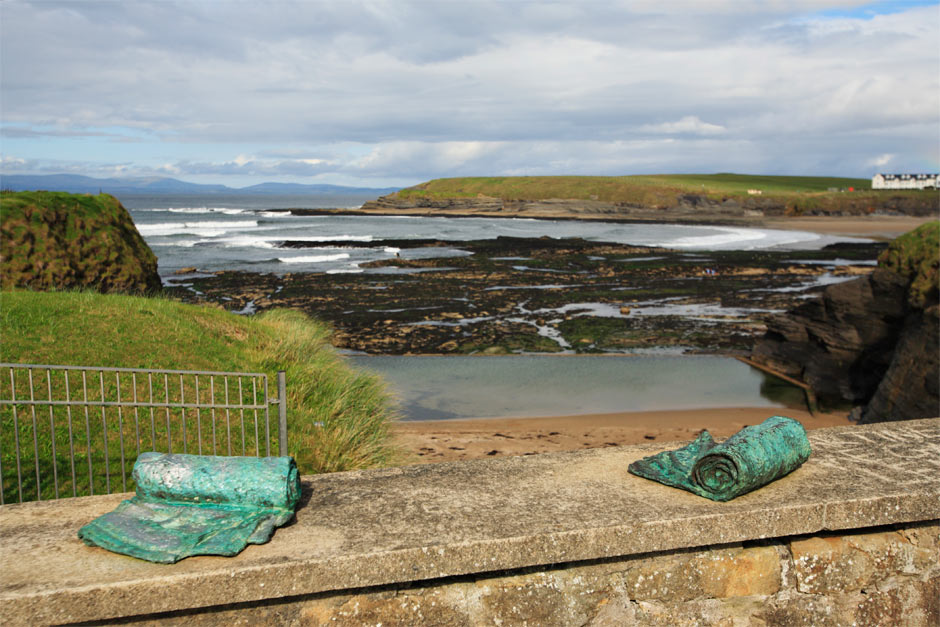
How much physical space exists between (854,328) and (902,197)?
103791 mm

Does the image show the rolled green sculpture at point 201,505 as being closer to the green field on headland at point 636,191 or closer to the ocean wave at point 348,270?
the ocean wave at point 348,270

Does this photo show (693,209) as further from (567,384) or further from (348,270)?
(567,384)

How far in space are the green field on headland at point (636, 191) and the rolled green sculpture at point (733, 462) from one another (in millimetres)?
104653

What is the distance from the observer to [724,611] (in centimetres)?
305

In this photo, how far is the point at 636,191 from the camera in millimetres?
116500

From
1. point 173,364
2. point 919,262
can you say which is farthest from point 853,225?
point 173,364

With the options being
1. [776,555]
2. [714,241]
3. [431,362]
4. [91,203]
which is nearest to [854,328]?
[431,362]

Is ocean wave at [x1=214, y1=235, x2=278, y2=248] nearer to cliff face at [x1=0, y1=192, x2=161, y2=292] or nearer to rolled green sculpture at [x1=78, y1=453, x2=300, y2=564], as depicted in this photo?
cliff face at [x1=0, y1=192, x2=161, y2=292]

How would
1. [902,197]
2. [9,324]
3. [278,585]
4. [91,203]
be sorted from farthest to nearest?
1. [902,197]
2. [91,203]
3. [9,324]
4. [278,585]

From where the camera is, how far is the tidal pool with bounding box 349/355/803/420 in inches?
509

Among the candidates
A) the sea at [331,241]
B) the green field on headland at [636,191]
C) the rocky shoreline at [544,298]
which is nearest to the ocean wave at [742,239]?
the sea at [331,241]

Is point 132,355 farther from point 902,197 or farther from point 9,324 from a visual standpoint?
point 902,197

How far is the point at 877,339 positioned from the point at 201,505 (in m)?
13.6

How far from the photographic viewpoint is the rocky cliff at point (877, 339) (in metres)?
10.2
